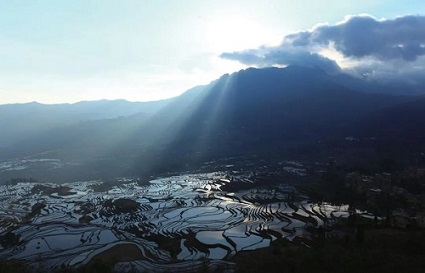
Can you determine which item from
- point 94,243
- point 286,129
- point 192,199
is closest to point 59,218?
point 94,243

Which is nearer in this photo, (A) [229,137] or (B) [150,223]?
(B) [150,223]

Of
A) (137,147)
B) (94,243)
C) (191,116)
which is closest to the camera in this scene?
(94,243)

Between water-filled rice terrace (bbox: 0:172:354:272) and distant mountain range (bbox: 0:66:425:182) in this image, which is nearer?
water-filled rice terrace (bbox: 0:172:354:272)

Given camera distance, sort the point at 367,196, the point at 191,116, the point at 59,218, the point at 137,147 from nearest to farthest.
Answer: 1. the point at 59,218
2. the point at 367,196
3. the point at 137,147
4. the point at 191,116

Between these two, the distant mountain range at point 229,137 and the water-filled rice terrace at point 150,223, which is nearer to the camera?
the water-filled rice terrace at point 150,223

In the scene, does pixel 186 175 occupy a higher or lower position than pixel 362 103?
lower

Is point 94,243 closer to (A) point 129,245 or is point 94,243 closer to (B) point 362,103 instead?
(A) point 129,245

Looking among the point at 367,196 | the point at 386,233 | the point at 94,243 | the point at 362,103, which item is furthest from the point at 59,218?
the point at 362,103

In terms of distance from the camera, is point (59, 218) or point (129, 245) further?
point (59, 218)
